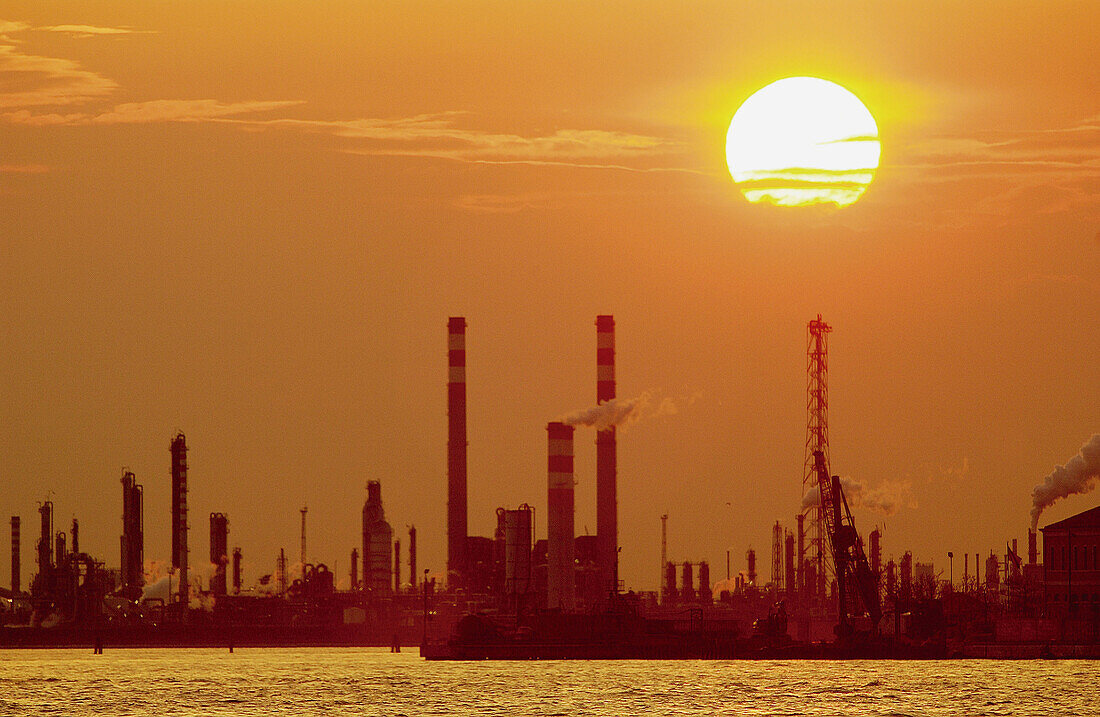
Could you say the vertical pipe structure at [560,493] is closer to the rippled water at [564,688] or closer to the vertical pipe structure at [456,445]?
the vertical pipe structure at [456,445]

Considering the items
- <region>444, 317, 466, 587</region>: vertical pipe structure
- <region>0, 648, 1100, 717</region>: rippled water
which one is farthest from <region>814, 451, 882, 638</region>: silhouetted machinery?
<region>444, 317, 466, 587</region>: vertical pipe structure

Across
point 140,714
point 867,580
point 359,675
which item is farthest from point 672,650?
point 140,714

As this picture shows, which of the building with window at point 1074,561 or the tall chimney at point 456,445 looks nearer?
the building with window at point 1074,561

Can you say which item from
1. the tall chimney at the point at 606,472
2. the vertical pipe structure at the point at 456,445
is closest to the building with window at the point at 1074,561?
the tall chimney at the point at 606,472

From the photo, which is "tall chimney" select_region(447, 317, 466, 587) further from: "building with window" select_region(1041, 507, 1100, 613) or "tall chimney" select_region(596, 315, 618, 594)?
"building with window" select_region(1041, 507, 1100, 613)

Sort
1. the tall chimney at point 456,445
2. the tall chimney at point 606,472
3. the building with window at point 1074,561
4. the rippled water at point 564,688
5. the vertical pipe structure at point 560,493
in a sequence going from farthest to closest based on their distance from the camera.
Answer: the tall chimney at point 456,445
the tall chimney at point 606,472
the vertical pipe structure at point 560,493
the building with window at point 1074,561
the rippled water at point 564,688

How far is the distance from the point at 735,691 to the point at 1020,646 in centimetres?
4199

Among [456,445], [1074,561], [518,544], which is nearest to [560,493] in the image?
[518,544]

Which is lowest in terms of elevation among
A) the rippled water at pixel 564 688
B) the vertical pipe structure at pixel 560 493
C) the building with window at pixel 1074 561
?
the rippled water at pixel 564 688

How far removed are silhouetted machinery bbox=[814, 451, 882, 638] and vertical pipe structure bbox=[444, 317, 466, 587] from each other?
120ft

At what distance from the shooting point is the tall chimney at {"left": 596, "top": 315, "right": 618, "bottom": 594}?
167 metres

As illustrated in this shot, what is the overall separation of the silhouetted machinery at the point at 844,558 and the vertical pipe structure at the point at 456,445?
120 ft

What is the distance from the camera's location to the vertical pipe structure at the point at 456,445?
6786 inches

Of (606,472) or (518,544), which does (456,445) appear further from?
(606,472)
